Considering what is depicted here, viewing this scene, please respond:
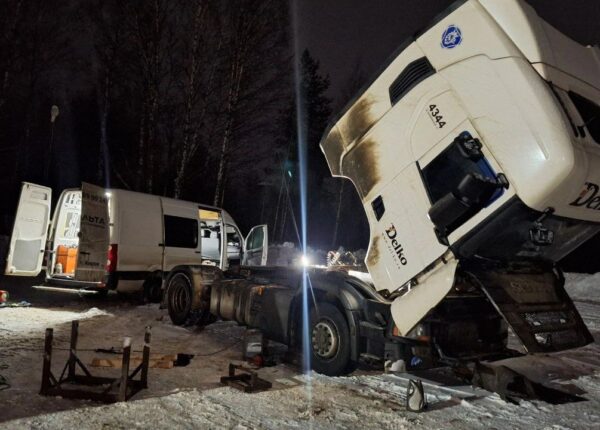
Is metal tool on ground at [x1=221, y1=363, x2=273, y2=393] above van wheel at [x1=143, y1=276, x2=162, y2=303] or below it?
below

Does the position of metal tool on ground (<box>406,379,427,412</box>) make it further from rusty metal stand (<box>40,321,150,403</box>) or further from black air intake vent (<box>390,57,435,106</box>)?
black air intake vent (<box>390,57,435,106</box>)

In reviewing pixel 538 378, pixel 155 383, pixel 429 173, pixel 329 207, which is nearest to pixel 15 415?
pixel 155 383

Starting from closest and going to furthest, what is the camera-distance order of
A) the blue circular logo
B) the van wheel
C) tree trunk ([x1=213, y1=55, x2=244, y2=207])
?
the blue circular logo
the van wheel
tree trunk ([x1=213, y1=55, x2=244, y2=207])

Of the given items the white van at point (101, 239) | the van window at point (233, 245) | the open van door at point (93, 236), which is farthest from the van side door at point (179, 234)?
the open van door at point (93, 236)

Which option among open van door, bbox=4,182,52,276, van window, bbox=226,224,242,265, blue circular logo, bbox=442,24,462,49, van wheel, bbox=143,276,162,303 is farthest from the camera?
van window, bbox=226,224,242,265

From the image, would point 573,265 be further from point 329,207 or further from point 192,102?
point 329,207

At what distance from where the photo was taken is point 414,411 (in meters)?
4.96

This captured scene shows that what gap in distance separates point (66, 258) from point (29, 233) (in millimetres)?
1075

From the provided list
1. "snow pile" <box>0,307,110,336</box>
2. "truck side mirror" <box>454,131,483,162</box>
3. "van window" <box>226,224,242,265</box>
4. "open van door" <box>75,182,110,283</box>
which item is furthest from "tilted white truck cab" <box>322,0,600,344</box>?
"van window" <box>226,224,242,265</box>

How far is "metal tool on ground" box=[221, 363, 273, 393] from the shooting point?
5309mm

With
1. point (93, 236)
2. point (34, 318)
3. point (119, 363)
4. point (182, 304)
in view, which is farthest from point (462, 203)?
point (34, 318)

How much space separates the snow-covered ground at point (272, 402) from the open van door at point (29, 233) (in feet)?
8.01

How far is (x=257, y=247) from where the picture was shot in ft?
41.9

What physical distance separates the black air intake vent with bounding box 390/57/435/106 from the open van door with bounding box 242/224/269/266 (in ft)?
25.1
